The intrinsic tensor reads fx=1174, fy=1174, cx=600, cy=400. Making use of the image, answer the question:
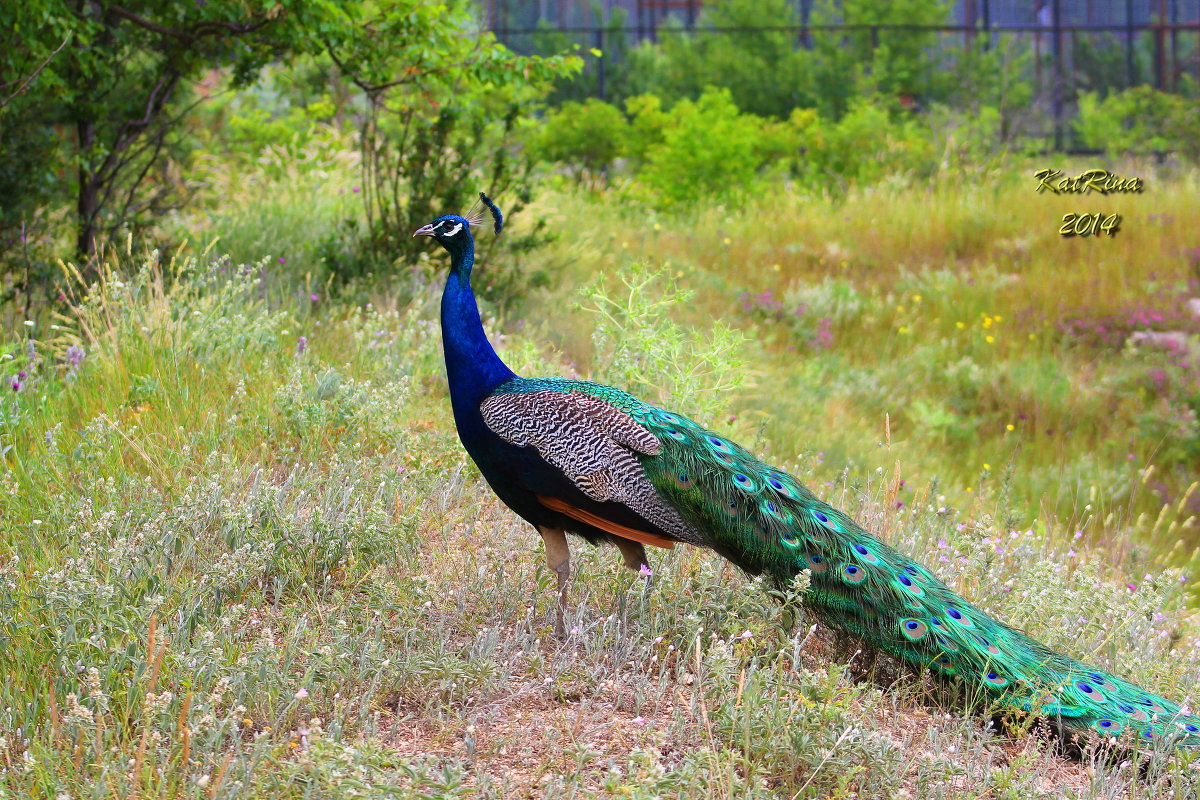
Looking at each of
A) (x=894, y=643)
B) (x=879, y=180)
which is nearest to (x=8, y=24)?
(x=894, y=643)

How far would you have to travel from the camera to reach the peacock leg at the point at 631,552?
12.4ft

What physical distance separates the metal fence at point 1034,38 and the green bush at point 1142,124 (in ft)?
2.13

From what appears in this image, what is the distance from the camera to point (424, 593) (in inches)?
140

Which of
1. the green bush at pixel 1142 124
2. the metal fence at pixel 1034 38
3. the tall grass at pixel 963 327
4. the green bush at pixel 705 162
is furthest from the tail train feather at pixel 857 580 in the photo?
the metal fence at pixel 1034 38

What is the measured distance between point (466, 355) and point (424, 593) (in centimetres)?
78

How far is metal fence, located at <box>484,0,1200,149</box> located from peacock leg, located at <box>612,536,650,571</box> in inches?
641

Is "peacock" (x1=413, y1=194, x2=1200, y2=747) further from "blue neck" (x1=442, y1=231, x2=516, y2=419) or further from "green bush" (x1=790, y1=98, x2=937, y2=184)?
"green bush" (x1=790, y1=98, x2=937, y2=184)

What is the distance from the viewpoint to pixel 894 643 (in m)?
3.46

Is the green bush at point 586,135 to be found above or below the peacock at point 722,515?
above

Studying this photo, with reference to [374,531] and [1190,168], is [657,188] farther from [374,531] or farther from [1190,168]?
[374,531]

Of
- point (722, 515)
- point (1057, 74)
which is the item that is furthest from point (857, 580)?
point (1057, 74)

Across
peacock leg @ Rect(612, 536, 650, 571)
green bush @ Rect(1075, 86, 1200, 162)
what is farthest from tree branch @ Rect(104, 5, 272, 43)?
green bush @ Rect(1075, 86, 1200, 162)

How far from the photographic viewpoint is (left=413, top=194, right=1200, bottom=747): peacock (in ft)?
11.2

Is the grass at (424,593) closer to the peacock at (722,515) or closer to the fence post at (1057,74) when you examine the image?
the peacock at (722,515)
